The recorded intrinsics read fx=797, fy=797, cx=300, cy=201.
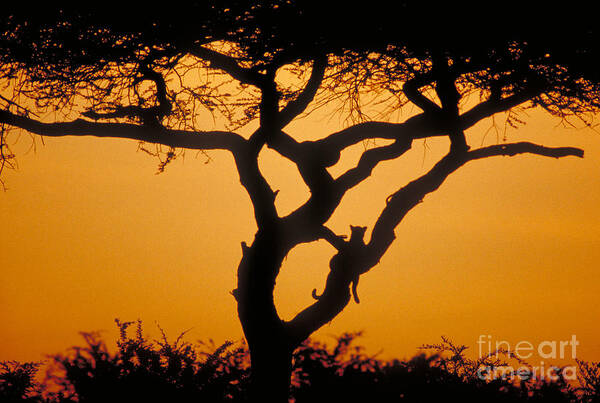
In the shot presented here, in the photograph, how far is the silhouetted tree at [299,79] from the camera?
29.6 feet

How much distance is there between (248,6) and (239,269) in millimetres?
3261

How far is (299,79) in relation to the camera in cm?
1052

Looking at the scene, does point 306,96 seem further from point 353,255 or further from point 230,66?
point 353,255

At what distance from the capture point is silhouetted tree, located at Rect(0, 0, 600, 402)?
29.6 ft

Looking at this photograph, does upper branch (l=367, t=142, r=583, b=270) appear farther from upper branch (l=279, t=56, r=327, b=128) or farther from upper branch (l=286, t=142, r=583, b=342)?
upper branch (l=279, t=56, r=327, b=128)

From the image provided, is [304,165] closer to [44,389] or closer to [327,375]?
[327,375]

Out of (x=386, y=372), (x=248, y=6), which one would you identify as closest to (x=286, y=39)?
(x=248, y=6)

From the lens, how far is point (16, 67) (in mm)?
10289

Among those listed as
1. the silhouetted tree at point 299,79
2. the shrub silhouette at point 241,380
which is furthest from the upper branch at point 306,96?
the shrub silhouette at point 241,380

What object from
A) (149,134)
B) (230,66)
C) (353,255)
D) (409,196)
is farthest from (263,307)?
(230,66)

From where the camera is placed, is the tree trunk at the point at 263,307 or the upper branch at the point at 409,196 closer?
the tree trunk at the point at 263,307

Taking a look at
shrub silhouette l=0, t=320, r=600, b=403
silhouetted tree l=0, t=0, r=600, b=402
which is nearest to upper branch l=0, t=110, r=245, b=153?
silhouetted tree l=0, t=0, r=600, b=402

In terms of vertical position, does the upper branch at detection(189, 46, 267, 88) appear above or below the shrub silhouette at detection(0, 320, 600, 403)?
above

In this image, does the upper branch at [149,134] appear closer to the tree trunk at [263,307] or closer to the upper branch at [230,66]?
the upper branch at [230,66]
